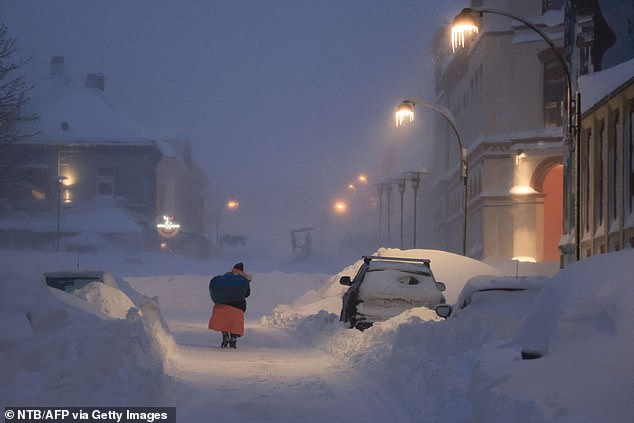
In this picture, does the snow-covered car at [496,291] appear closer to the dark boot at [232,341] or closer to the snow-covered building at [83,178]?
the dark boot at [232,341]

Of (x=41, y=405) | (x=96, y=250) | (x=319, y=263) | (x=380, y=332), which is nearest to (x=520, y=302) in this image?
(x=380, y=332)

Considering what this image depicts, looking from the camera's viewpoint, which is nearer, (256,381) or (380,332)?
(256,381)

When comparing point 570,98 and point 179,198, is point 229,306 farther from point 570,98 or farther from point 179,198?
point 179,198

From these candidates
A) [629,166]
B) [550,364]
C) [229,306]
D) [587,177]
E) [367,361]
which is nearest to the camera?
[550,364]

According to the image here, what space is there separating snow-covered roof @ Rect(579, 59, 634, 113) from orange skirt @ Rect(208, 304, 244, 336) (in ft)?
37.1

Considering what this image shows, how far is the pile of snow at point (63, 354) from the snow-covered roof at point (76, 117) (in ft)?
196

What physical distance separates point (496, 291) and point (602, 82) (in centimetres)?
1662

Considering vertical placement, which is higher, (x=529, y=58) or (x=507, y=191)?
(x=529, y=58)

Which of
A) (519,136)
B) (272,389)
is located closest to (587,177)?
(519,136)

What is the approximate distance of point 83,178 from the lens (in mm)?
72625

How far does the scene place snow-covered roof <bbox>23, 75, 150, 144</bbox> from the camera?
72.0 meters

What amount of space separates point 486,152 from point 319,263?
136 ft

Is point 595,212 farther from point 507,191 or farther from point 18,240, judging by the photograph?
point 18,240

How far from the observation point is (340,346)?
18.1m
